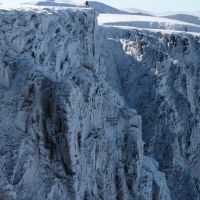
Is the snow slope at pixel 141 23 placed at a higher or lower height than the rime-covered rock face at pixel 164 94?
higher

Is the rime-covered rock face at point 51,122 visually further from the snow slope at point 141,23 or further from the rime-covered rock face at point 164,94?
the snow slope at point 141,23

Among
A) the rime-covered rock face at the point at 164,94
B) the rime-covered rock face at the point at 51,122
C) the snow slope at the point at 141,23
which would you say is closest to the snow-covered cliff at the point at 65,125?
the rime-covered rock face at the point at 51,122

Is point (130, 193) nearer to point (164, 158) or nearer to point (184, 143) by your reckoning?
point (164, 158)

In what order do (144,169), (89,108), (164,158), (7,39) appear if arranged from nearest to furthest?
(7,39)
(89,108)
(144,169)
(164,158)

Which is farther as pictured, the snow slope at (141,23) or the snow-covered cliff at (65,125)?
the snow slope at (141,23)

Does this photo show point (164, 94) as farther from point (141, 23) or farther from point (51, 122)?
point (51, 122)

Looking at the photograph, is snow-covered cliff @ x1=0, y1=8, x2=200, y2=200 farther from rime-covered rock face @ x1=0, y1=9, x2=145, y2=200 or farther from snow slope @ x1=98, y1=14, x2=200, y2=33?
snow slope @ x1=98, y1=14, x2=200, y2=33

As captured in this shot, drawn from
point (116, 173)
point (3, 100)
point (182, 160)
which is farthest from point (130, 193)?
point (182, 160)

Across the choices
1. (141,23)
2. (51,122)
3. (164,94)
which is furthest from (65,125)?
(141,23)
